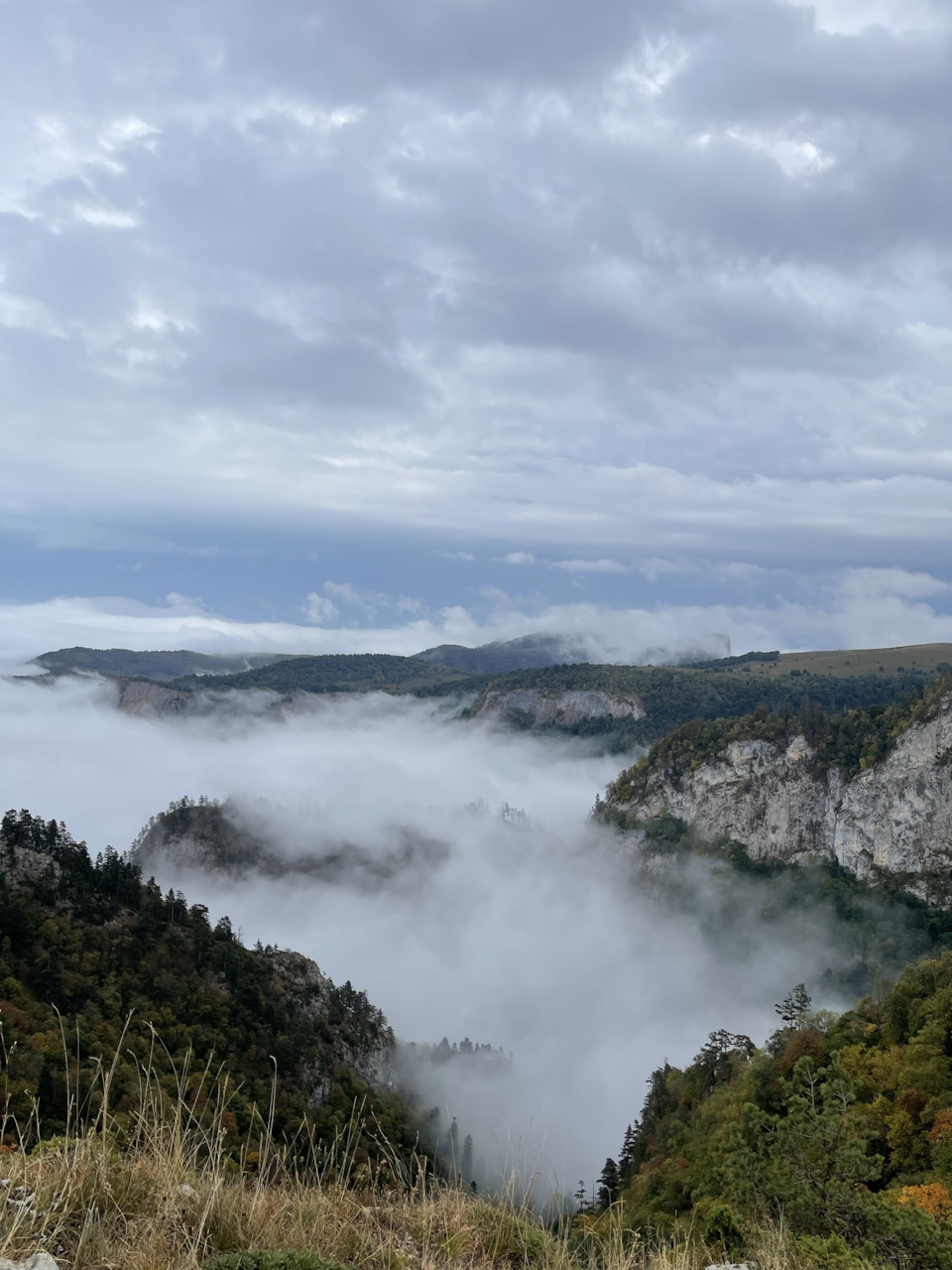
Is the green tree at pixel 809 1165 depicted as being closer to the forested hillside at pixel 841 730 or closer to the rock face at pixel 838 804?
the rock face at pixel 838 804

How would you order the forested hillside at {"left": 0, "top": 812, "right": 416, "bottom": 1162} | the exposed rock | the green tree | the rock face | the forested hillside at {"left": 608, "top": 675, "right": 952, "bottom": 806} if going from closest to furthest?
1. the exposed rock
2. the green tree
3. the forested hillside at {"left": 0, "top": 812, "right": 416, "bottom": 1162}
4. the rock face
5. the forested hillside at {"left": 608, "top": 675, "right": 952, "bottom": 806}

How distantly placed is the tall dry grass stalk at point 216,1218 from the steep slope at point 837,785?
547ft

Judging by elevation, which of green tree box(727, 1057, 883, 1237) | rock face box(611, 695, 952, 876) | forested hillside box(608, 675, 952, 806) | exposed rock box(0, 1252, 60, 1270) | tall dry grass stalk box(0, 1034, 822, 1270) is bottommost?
rock face box(611, 695, 952, 876)

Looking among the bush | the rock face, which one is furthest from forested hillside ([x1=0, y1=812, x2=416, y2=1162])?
the rock face

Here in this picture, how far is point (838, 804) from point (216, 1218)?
187 metres

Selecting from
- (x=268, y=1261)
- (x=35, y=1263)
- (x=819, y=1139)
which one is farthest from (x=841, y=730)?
(x=35, y=1263)

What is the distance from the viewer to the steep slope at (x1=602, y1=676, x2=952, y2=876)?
152 meters

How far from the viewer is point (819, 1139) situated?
15055 mm

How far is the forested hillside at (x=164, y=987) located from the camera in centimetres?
5456

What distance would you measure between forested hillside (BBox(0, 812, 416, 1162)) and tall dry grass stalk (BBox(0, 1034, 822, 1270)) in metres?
42.5

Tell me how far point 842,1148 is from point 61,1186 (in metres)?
14.5

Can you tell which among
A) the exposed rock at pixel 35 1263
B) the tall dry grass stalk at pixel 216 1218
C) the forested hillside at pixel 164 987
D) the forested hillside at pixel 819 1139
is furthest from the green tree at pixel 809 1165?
the forested hillside at pixel 164 987

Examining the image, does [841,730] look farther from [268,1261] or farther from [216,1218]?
[268,1261]

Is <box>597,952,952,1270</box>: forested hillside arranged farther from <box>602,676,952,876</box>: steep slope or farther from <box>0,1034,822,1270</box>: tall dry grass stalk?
<box>602,676,952,876</box>: steep slope
